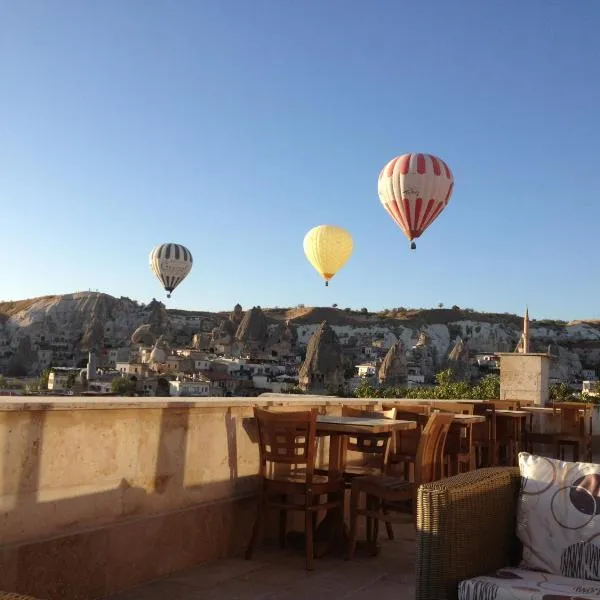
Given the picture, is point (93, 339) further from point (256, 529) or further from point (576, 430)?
point (256, 529)

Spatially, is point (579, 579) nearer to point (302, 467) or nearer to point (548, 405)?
point (302, 467)

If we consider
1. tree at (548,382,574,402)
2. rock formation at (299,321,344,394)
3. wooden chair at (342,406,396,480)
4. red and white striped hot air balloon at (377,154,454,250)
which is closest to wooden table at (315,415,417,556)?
wooden chair at (342,406,396,480)

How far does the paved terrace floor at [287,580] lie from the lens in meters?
3.32

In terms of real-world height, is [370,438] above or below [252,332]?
below

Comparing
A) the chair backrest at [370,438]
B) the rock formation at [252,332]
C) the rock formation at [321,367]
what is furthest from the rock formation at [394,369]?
the chair backrest at [370,438]

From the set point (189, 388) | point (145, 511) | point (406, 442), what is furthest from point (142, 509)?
point (189, 388)

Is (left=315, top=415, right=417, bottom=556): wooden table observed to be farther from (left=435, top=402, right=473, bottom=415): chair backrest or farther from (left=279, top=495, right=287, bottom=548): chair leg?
(left=435, top=402, right=473, bottom=415): chair backrest

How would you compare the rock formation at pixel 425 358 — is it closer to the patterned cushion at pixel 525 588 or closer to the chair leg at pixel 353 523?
the chair leg at pixel 353 523

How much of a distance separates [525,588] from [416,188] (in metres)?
16.3

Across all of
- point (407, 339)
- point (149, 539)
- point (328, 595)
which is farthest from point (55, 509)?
point (407, 339)

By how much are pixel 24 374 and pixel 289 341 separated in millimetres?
45465

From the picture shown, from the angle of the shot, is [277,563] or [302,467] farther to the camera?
[302,467]

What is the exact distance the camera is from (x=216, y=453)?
3.95 meters

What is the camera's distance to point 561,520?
2.28 meters
